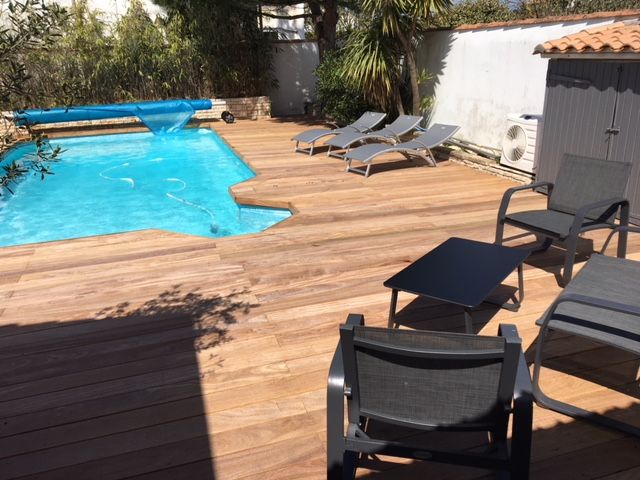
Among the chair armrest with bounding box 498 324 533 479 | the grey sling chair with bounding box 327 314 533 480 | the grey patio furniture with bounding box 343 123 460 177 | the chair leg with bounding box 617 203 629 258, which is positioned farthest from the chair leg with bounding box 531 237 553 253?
the grey patio furniture with bounding box 343 123 460 177

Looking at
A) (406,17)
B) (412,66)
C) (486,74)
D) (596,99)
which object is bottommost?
(596,99)

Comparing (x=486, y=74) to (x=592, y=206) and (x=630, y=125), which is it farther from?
(x=592, y=206)

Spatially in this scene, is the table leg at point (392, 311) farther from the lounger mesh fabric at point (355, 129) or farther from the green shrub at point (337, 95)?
the green shrub at point (337, 95)

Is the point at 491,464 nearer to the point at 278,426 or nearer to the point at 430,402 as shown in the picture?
the point at 430,402

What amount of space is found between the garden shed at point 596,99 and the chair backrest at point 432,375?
4051 millimetres

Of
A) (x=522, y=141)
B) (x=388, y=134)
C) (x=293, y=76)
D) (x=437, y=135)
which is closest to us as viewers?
(x=522, y=141)

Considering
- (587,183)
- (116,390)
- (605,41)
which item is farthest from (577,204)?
(116,390)

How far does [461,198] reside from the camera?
6441mm

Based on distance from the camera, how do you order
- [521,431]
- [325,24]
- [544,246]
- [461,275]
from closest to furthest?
[521,431] → [461,275] → [544,246] → [325,24]

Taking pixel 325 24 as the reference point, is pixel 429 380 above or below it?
below

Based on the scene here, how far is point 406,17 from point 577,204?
234 inches

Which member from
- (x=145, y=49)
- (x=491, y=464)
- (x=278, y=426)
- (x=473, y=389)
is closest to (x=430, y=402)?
(x=473, y=389)

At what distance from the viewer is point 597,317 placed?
2.47 metres

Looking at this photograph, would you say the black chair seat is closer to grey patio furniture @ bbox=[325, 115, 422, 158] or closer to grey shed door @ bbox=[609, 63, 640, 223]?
grey shed door @ bbox=[609, 63, 640, 223]
